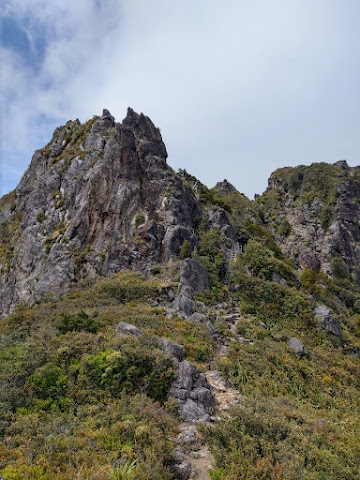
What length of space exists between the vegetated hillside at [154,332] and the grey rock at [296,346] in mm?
254

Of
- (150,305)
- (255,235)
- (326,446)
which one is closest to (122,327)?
(150,305)

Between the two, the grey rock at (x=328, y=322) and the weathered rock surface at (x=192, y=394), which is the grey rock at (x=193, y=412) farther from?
the grey rock at (x=328, y=322)

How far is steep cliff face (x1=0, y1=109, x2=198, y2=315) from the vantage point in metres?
31.2

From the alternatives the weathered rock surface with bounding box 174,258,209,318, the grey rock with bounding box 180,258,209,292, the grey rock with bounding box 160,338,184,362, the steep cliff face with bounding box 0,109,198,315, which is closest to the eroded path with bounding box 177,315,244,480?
the grey rock with bounding box 160,338,184,362

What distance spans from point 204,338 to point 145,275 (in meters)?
10.6

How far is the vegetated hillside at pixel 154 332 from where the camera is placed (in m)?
10.4

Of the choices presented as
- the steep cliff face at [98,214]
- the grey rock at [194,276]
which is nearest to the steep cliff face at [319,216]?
the steep cliff face at [98,214]

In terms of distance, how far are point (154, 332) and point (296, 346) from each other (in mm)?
9594

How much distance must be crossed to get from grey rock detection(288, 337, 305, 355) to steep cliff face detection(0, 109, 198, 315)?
41.5ft

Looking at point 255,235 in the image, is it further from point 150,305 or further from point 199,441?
point 199,441

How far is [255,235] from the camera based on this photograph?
149 feet

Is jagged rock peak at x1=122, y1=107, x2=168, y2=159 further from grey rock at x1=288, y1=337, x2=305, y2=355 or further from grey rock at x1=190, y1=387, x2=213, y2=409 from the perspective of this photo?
grey rock at x1=190, y1=387, x2=213, y2=409

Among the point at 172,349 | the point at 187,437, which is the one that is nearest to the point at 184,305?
the point at 172,349

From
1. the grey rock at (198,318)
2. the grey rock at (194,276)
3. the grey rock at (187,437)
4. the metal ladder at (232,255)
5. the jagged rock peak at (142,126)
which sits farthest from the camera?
the jagged rock peak at (142,126)
